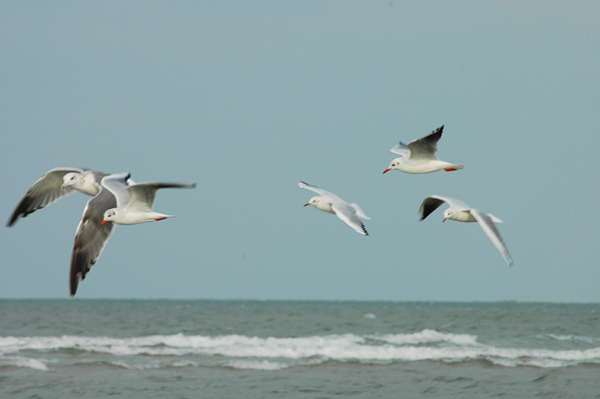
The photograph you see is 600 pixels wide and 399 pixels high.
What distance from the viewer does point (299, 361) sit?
14.7 meters

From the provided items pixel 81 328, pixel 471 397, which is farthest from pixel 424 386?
pixel 81 328

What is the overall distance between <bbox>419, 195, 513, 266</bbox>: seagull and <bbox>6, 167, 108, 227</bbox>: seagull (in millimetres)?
3921

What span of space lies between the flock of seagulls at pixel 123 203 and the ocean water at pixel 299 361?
13.7 feet

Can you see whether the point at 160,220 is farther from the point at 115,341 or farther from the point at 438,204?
the point at 115,341

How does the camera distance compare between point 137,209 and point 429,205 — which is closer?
point 137,209

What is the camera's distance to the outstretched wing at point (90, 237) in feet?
23.0

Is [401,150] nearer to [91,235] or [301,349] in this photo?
[91,235]

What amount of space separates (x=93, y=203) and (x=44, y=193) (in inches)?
44.8

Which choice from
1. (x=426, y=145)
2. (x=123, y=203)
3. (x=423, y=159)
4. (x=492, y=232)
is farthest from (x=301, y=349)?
(x=492, y=232)

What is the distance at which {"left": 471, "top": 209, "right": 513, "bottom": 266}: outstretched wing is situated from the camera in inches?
219

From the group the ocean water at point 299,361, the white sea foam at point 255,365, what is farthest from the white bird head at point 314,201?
the white sea foam at point 255,365

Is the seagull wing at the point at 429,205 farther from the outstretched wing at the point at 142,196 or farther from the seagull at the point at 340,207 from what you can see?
the outstretched wing at the point at 142,196

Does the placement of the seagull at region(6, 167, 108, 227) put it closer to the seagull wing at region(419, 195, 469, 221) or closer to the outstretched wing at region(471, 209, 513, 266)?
the seagull wing at region(419, 195, 469, 221)

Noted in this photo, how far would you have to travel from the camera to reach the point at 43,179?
818 cm
